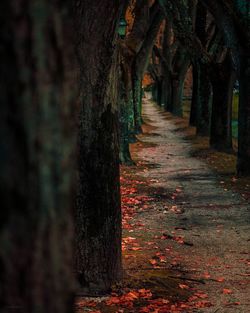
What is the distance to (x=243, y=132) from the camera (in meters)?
17.1

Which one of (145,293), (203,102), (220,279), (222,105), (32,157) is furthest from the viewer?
(203,102)

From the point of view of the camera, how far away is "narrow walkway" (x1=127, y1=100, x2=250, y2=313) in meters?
7.48

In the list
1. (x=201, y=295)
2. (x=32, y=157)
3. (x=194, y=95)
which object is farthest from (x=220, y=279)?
(x=194, y=95)

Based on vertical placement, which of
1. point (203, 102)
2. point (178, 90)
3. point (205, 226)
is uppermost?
point (178, 90)

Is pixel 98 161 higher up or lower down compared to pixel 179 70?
lower down

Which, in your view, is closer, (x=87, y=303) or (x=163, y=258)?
(x=87, y=303)

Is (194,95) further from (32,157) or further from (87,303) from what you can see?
(32,157)

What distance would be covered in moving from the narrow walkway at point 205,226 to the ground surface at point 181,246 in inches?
0.4

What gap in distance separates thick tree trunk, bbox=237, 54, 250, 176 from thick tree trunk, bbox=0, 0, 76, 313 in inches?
596

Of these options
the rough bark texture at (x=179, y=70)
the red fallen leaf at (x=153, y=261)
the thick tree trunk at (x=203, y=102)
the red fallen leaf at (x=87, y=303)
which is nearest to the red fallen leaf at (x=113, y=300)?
the red fallen leaf at (x=87, y=303)

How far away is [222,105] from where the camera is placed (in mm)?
22297

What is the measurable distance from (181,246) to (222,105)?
13218mm

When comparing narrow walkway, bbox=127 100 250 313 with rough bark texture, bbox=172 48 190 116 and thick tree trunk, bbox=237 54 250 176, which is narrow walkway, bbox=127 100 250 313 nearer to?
thick tree trunk, bbox=237 54 250 176

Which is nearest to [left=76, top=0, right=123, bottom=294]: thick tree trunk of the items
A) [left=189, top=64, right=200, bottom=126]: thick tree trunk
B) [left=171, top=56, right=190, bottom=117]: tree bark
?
[left=189, top=64, right=200, bottom=126]: thick tree trunk
